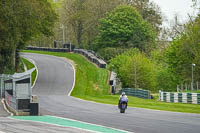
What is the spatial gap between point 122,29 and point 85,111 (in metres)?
63.3

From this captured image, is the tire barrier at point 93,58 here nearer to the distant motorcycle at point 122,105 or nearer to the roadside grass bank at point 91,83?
the roadside grass bank at point 91,83

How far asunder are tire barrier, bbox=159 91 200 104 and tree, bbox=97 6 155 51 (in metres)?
45.3

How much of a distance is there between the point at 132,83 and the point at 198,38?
1080 cm

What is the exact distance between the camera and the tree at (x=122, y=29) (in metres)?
91.6

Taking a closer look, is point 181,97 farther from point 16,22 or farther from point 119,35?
point 119,35

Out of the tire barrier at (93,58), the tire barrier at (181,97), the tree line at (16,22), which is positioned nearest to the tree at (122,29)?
the tire barrier at (93,58)

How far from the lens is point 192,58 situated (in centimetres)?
6825

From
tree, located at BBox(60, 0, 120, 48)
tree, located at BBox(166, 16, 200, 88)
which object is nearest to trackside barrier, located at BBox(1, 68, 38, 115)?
tree, located at BBox(166, 16, 200, 88)

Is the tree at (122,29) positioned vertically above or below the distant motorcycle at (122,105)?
above

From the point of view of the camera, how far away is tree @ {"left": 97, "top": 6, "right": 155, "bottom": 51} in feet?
301

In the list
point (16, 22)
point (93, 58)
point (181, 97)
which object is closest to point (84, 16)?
point (93, 58)

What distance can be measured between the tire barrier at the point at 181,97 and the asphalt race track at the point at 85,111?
9.83 m

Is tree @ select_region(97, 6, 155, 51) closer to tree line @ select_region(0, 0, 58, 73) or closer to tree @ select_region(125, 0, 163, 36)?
tree @ select_region(125, 0, 163, 36)

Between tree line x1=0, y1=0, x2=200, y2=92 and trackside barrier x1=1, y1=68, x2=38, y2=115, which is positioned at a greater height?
tree line x1=0, y1=0, x2=200, y2=92
